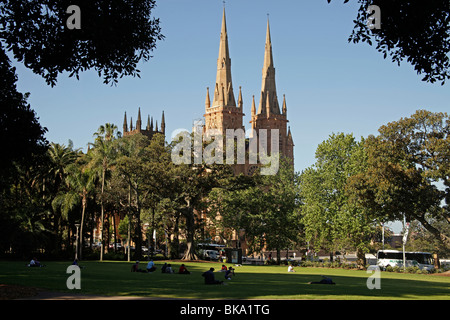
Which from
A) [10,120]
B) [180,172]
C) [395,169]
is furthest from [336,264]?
[10,120]

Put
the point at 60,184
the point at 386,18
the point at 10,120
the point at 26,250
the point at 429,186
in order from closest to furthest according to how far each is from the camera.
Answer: the point at 386,18 → the point at 10,120 → the point at 429,186 → the point at 26,250 → the point at 60,184

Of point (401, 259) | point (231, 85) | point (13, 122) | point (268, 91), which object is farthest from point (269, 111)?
point (13, 122)

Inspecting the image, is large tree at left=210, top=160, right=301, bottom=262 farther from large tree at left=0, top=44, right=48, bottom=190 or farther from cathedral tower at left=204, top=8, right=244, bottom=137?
cathedral tower at left=204, top=8, right=244, bottom=137

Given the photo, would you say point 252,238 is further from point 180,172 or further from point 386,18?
point 386,18

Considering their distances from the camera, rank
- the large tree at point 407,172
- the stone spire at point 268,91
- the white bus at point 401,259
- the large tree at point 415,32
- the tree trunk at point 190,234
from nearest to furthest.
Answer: the large tree at point 415,32 < the large tree at point 407,172 < the tree trunk at point 190,234 < the white bus at point 401,259 < the stone spire at point 268,91

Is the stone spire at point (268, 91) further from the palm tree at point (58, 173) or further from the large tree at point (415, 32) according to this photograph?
the large tree at point (415, 32)

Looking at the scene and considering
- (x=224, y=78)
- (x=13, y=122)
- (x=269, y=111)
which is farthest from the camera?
(x=269, y=111)

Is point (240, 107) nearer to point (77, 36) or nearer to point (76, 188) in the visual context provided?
point (76, 188)

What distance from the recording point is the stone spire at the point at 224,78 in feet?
449

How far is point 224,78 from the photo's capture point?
5487 inches

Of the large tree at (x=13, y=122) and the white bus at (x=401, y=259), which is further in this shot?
the white bus at (x=401, y=259)

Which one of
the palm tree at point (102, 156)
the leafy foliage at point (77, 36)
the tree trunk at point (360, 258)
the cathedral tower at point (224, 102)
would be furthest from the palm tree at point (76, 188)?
the cathedral tower at point (224, 102)
